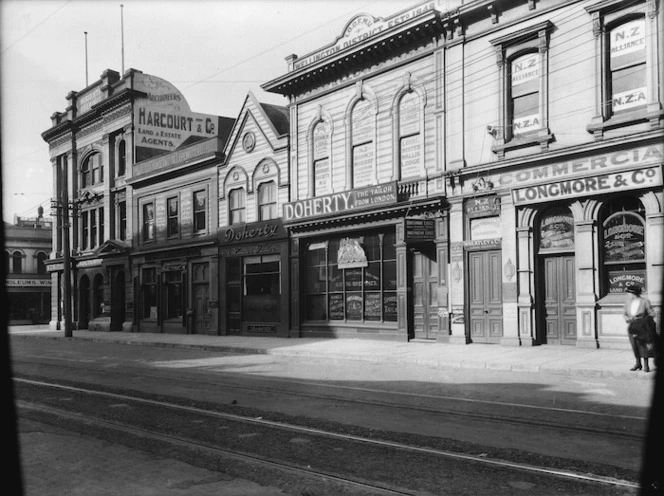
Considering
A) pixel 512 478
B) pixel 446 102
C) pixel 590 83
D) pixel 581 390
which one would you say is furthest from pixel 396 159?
pixel 512 478

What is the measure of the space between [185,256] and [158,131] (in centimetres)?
931

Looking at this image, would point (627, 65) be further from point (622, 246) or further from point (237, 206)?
point (237, 206)

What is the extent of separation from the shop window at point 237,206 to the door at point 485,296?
40.3 ft

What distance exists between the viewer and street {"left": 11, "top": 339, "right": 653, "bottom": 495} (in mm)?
5844

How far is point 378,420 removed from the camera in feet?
27.7

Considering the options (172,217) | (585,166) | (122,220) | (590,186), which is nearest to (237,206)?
(172,217)

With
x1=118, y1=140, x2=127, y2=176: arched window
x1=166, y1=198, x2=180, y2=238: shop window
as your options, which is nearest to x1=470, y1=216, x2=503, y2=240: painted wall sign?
x1=166, y1=198, x2=180, y2=238: shop window

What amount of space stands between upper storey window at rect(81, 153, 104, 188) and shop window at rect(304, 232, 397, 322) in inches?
801

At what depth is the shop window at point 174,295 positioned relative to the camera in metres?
31.9

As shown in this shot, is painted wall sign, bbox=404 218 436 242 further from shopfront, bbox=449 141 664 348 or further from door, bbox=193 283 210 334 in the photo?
door, bbox=193 283 210 334

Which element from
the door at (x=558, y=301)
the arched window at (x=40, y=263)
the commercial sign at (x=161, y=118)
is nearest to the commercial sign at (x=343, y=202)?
the door at (x=558, y=301)

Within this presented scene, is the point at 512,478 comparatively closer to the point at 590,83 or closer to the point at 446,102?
the point at 590,83

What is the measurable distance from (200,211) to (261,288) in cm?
621

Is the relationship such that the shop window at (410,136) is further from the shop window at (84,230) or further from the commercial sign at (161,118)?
the shop window at (84,230)
